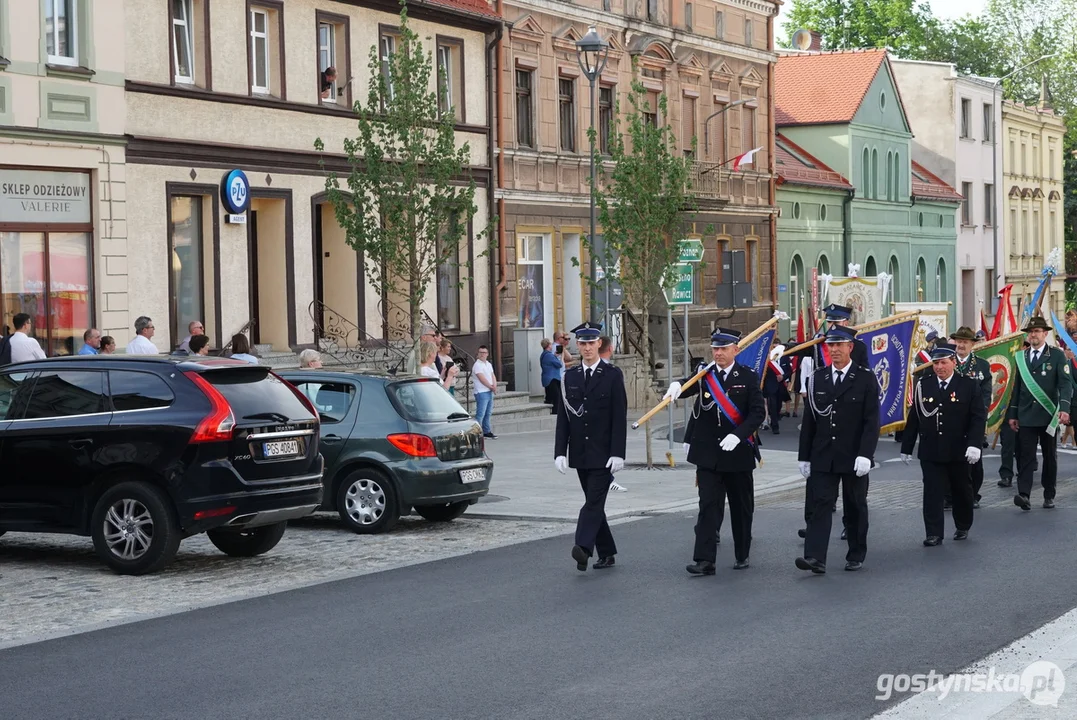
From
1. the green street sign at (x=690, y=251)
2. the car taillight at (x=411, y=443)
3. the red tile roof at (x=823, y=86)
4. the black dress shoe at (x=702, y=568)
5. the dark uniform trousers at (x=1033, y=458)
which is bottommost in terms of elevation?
the black dress shoe at (x=702, y=568)

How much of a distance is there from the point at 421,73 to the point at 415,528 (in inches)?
340

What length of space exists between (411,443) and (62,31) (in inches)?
439

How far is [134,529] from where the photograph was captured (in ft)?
42.7

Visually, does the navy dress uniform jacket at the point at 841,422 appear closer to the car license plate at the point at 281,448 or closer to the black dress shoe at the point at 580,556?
the black dress shoe at the point at 580,556

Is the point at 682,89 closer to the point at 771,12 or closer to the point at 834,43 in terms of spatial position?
the point at 771,12

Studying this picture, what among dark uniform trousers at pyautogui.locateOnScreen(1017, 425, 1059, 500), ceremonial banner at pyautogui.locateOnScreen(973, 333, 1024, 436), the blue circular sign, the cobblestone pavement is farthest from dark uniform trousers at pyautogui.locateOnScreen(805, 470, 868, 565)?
the blue circular sign

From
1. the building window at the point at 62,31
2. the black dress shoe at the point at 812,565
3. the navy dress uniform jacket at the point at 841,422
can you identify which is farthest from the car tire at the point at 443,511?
the building window at the point at 62,31

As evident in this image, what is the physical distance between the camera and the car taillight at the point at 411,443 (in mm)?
15766

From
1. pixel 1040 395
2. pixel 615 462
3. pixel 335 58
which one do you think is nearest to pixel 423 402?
pixel 615 462

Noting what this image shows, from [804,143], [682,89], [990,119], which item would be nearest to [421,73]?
[682,89]

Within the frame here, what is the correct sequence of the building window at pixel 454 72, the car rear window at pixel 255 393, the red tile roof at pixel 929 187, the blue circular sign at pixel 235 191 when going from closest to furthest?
the car rear window at pixel 255 393, the blue circular sign at pixel 235 191, the building window at pixel 454 72, the red tile roof at pixel 929 187

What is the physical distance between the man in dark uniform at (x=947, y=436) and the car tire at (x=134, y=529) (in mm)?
6145

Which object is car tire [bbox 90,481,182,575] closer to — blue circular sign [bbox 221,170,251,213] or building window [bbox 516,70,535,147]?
blue circular sign [bbox 221,170,251,213]

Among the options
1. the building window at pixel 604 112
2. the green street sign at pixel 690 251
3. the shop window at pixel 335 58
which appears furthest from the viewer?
the building window at pixel 604 112
